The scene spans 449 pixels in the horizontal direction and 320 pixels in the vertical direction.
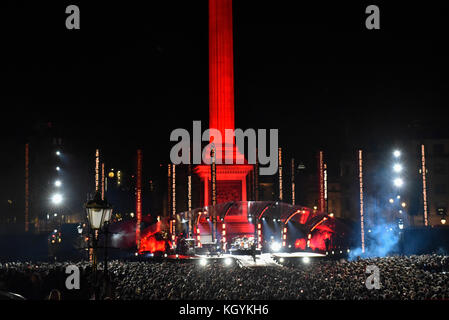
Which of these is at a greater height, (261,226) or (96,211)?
(96,211)

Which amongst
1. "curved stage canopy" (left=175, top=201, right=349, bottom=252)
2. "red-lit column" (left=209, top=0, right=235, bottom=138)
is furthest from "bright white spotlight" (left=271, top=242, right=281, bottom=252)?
"red-lit column" (left=209, top=0, right=235, bottom=138)

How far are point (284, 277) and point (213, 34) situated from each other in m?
32.2

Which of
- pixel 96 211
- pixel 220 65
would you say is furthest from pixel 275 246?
pixel 96 211

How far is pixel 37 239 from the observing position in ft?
119

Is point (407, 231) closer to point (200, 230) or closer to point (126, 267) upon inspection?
point (200, 230)

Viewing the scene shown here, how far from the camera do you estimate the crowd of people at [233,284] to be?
14.2 m

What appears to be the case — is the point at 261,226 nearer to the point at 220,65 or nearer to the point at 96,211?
the point at 220,65

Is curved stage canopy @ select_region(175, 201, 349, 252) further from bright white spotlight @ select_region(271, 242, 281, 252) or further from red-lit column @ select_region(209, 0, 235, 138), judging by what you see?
red-lit column @ select_region(209, 0, 235, 138)

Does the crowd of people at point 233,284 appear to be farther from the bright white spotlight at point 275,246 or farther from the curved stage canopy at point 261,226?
the bright white spotlight at point 275,246

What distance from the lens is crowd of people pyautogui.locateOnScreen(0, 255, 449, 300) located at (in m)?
14.2

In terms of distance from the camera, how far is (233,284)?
15906 mm

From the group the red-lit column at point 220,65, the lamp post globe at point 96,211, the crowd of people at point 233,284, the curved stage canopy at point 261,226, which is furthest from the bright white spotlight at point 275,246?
the lamp post globe at point 96,211

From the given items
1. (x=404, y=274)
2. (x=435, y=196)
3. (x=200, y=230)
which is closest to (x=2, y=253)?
(x=200, y=230)

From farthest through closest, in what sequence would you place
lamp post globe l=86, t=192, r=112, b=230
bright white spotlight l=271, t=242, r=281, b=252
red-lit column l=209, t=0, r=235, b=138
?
red-lit column l=209, t=0, r=235, b=138 → bright white spotlight l=271, t=242, r=281, b=252 → lamp post globe l=86, t=192, r=112, b=230
